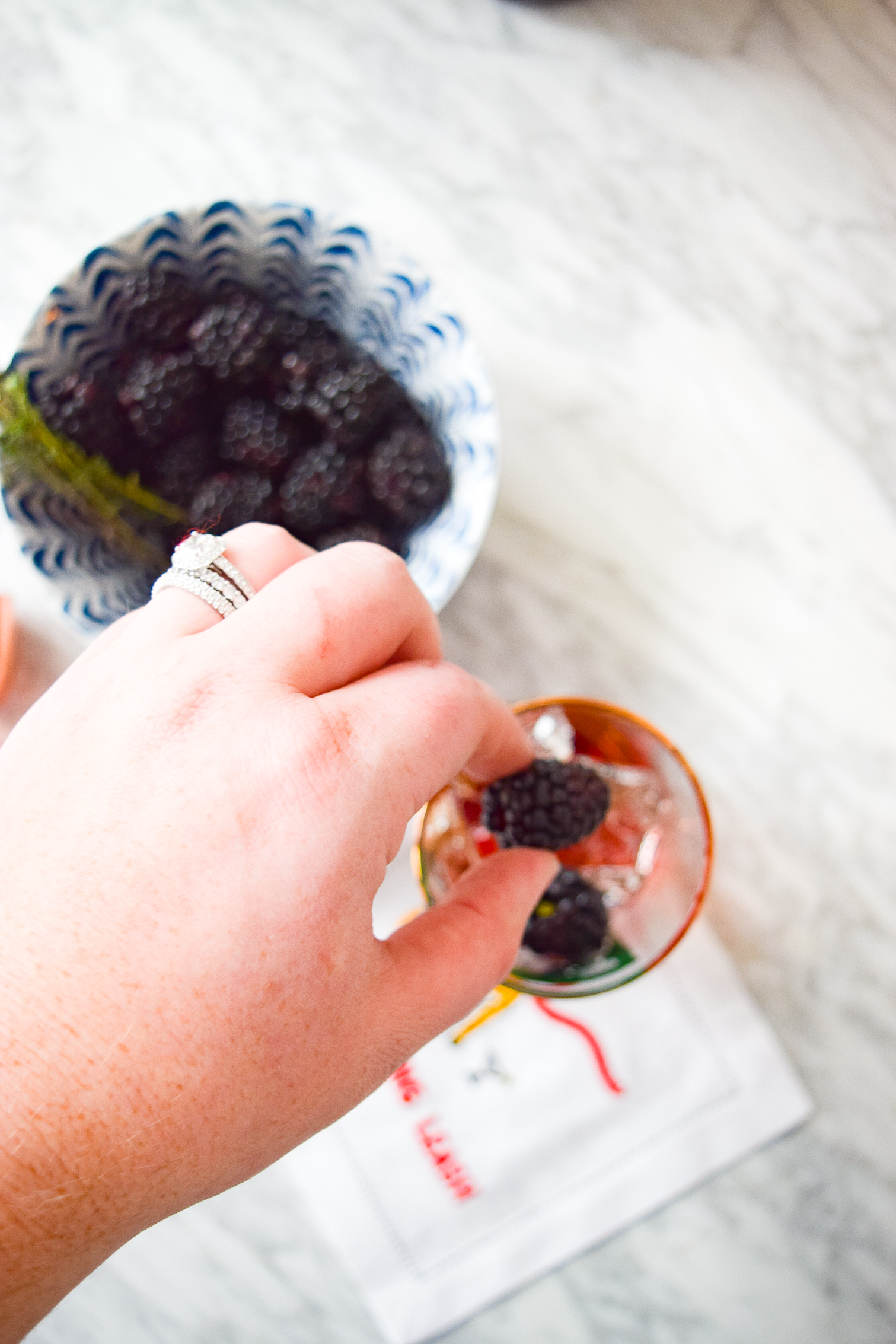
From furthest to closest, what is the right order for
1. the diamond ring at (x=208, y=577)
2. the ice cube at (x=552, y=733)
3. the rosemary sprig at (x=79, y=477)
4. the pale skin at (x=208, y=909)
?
the ice cube at (x=552, y=733) → the rosemary sprig at (x=79, y=477) → the diamond ring at (x=208, y=577) → the pale skin at (x=208, y=909)

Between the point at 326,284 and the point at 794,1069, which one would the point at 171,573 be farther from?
the point at 794,1069

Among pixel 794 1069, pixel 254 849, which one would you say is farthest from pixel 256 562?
pixel 794 1069

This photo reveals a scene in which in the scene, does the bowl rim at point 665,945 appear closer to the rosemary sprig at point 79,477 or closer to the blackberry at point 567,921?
the blackberry at point 567,921

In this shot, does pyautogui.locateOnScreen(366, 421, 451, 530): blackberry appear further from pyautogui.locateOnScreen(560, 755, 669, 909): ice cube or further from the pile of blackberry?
pyautogui.locateOnScreen(560, 755, 669, 909): ice cube

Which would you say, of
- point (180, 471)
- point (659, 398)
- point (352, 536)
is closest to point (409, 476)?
point (352, 536)

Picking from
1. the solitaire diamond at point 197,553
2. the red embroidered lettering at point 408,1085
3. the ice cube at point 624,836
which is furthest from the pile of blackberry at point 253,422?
the red embroidered lettering at point 408,1085
